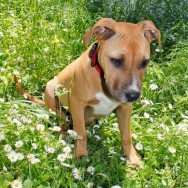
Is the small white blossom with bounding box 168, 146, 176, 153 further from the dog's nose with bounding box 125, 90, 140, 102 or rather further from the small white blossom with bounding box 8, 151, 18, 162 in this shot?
the small white blossom with bounding box 8, 151, 18, 162

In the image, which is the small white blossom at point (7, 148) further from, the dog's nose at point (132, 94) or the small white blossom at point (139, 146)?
the small white blossom at point (139, 146)

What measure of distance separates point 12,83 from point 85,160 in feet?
4.78

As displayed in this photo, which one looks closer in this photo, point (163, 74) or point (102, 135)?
point (102, 135)

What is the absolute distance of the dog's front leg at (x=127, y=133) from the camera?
163 inches

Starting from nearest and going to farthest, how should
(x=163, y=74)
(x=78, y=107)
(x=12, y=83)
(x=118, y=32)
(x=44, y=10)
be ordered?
(x=118, y=32)
(x=78, y=107)
(x=12, y=83)
(x=163, y=74)
(x=44, y=10)

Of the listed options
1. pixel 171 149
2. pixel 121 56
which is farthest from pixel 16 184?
pixel 171 149

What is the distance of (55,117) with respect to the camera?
150 inches

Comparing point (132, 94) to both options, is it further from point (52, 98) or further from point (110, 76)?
point (52, 98)

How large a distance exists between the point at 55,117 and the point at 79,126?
0.35 m

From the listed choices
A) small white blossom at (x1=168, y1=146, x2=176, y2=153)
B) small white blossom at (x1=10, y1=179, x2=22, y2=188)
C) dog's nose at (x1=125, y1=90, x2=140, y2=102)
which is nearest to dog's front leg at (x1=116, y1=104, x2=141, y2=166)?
small white blossom at (x1=168, y1=146, x2=176, y2=153)

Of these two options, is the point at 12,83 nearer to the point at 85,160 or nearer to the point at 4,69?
the point at 4,69

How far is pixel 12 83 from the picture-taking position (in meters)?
4.74

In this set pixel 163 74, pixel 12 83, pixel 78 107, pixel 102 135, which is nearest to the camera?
pixel 78 107

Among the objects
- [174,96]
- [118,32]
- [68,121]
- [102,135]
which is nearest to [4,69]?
[68,121]
